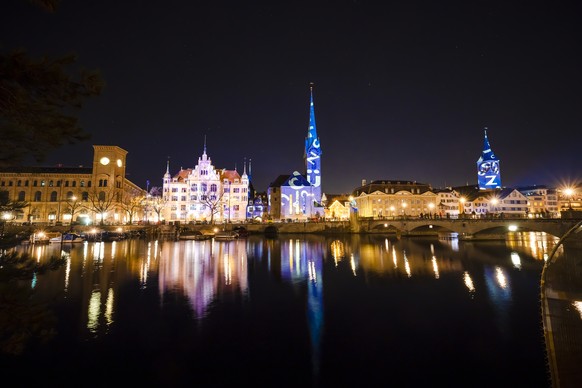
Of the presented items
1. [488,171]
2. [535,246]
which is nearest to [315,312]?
[535,246]

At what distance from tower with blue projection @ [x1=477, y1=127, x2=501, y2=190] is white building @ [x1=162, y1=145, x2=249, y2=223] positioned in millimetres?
122031

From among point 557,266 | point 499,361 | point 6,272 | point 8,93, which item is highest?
point 8,93

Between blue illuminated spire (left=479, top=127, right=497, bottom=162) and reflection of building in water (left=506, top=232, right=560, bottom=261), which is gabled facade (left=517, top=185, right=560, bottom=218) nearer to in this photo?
blue illuminated spire (left=479, top=127, right=497, bottom=162)

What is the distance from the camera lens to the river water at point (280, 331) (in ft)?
32.5

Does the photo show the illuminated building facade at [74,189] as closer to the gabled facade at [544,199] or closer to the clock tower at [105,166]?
the clock tower at [105,166]

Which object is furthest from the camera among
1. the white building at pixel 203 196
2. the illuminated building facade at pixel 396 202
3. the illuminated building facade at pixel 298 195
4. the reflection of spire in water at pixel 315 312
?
the illuminated building facade at pixel 396 202

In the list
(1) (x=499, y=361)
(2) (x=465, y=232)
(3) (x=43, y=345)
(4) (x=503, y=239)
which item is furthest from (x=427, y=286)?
(4) (x=503, y=239)

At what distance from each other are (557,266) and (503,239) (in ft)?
219

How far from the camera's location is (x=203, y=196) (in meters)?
95.8

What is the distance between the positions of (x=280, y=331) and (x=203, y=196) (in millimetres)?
86718

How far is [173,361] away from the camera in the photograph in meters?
10.9

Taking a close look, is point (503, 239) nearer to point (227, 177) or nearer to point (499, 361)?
point (499, 361)

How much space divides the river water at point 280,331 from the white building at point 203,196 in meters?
72.1

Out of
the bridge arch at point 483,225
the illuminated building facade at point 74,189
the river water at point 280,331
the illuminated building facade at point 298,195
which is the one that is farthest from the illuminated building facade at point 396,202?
the river water at point 280,331
